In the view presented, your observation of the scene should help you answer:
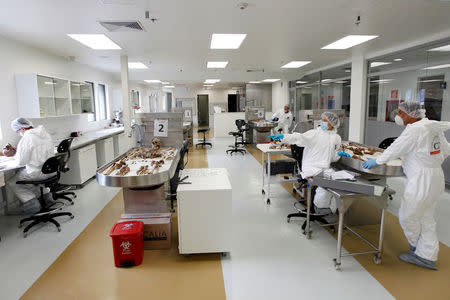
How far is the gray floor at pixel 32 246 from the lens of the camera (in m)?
2.34

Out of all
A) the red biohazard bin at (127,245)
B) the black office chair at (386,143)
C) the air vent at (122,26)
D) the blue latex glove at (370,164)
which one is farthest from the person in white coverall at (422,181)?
the air vent at (122,26)

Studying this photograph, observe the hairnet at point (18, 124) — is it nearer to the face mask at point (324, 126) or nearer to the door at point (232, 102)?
the face mask at point (324, 126)

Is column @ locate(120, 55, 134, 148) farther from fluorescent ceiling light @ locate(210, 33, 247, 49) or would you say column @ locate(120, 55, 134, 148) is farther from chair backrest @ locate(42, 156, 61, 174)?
chair backrest @ locate(42, 156, 61, 174)

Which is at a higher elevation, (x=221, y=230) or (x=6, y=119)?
(x=6, y=119)

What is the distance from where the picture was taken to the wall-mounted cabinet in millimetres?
4258

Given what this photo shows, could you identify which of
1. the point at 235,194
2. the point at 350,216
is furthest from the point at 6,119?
the point at 350,216

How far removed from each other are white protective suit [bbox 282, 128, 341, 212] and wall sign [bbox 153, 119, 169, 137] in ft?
5.50

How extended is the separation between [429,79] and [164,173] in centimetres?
502

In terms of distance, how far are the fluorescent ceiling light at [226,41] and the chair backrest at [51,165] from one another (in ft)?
9.36

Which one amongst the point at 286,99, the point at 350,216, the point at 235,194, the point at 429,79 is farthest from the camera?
the point at 286,99

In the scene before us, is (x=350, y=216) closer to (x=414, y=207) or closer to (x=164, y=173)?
(x=414, y=207)

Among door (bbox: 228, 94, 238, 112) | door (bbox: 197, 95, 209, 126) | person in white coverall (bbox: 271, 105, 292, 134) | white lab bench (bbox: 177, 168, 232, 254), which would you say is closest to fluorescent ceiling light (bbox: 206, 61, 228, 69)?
person in white coverall (bbox: 271, 105, 292, 134)

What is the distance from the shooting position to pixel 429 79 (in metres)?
4.84

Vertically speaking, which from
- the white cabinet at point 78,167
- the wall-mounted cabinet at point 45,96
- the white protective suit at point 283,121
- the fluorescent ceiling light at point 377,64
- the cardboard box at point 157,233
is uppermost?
the fluorescent ceiling light at point 377,64
